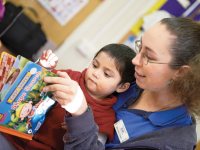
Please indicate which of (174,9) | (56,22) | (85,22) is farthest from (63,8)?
(174,9)

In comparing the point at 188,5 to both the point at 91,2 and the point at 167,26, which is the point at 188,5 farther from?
the point at 167,26

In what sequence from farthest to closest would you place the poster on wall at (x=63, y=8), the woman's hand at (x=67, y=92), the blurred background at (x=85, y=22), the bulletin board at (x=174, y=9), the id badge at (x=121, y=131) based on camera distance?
the poster on wall at (x=63, y=8) < the blurred background at (x=85, y=22) < the bulletin board at (x=174, y=9) < the id badge at (x=121, y=131) < the woman's hand at (x=67, y=92)

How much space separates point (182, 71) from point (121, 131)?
1.19ft

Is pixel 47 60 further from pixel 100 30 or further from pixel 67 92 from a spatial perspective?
pixel 100 30

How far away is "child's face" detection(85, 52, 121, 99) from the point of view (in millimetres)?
1438

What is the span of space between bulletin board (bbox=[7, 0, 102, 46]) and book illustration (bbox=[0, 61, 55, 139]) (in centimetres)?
221

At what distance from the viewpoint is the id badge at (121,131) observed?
1.32m

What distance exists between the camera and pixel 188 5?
9.72 ft

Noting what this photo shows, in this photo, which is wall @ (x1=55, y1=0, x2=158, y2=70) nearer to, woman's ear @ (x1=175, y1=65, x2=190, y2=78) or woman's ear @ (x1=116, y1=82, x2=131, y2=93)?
woman's ear @ (x1=116, y1=82, x2=131, y2=93)

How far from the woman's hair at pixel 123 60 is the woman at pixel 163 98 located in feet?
0.49

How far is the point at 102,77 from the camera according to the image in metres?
1.45

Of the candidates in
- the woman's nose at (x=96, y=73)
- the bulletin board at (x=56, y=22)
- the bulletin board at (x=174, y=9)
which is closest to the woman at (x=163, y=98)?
the woman's nose at (x=96, y=73)

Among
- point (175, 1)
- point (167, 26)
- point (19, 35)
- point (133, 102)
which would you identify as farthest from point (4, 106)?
point (175, 1)

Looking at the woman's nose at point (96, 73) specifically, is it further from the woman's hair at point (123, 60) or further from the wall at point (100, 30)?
the wall at point (100, 30)
